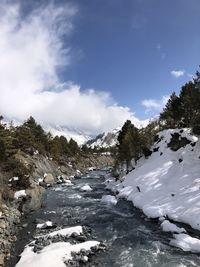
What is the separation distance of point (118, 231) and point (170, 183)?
15.8 metres

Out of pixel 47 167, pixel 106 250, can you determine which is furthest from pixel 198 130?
pixel 47 167

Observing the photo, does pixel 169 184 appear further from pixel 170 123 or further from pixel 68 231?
pixel 170 123

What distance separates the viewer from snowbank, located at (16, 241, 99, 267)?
84.3 feet

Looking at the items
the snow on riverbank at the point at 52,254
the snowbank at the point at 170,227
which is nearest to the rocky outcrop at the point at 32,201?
the snow on riverbank at the point at 52,254

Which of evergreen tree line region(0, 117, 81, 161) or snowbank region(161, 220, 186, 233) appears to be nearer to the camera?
snowbank region(161, 220, 186, 233)

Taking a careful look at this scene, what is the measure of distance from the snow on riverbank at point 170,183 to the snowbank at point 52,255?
12.0 m

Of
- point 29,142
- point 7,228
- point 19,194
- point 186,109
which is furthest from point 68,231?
point 29,142

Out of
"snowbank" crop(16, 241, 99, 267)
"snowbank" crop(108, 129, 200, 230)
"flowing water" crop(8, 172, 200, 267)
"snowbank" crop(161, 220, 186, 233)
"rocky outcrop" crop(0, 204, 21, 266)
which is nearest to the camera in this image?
"snowbank" crop(16, 241, 99, 267)

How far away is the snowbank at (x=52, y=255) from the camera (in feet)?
84.3

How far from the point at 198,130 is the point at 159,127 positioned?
31407 mm

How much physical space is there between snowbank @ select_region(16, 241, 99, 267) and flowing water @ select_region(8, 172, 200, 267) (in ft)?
4.35

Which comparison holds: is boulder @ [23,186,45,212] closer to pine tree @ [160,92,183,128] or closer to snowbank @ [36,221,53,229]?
snowbank @ [36,221,53,229]

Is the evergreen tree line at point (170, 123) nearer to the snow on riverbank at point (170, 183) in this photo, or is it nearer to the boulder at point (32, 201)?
the snow on riverbank at point (170, 183)

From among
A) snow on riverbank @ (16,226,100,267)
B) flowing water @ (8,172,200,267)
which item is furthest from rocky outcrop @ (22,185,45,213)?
snow on riverbank @ (16,226,100,267)
